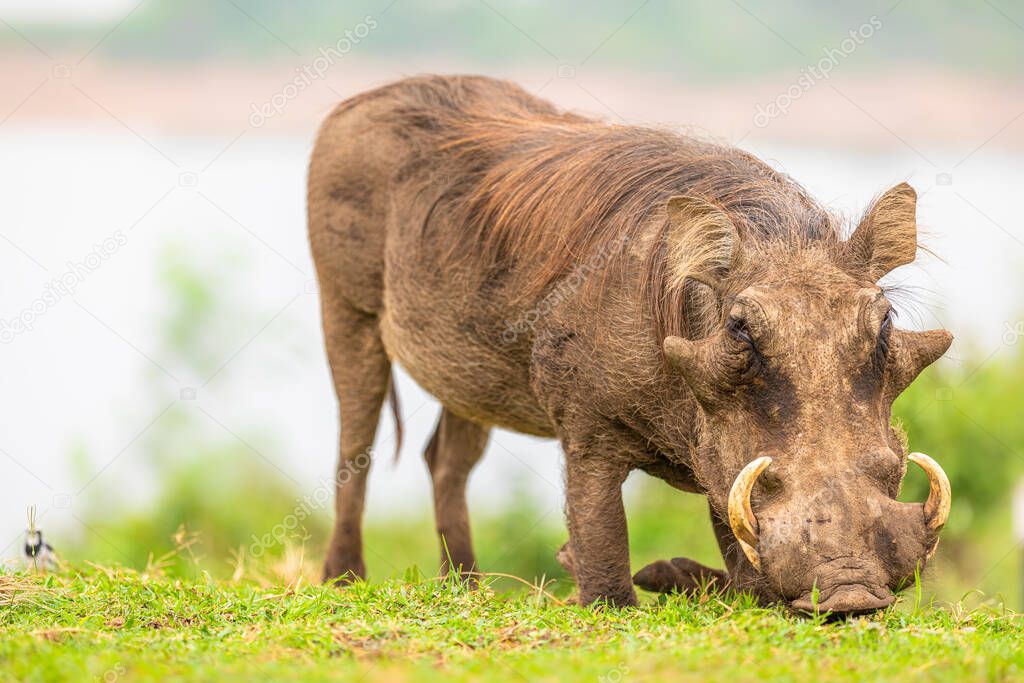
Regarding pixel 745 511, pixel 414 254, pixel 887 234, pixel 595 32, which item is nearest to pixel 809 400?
pixel 745 511

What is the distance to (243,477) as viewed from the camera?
11.4 metres

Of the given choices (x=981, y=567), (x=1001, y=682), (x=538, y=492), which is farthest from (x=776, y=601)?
(x=538, y=492)

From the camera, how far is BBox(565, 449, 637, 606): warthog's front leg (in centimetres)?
437

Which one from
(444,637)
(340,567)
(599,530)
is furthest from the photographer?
(340,567)

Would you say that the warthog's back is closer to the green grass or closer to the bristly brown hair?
the bristly brown hair

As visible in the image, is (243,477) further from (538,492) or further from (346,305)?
(346,305)

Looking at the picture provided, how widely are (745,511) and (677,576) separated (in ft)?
3.46

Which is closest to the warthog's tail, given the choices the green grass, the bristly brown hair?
the bristly brown hair

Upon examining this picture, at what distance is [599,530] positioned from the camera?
14.4 feet

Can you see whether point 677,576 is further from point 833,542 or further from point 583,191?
point 583,191

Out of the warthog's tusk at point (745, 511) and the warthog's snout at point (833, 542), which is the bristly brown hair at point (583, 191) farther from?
the warthog's snout at point (833, 542)

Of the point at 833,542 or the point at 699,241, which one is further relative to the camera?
the point at 699,241

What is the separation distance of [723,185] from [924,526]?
1326mm

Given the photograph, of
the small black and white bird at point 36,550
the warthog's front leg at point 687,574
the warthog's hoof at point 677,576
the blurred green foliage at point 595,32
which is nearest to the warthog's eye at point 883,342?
the warthog's front leg at point 687,574
